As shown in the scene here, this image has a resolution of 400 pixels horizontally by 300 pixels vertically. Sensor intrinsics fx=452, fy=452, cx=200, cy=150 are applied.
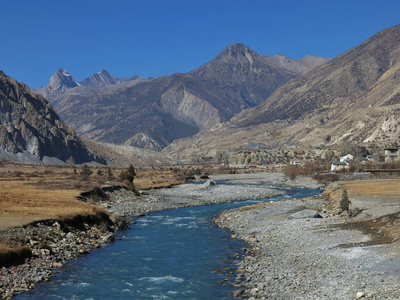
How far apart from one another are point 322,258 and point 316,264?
5.21 feet

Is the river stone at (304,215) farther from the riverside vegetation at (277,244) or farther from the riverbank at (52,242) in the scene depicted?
the riverbank at (52,242)

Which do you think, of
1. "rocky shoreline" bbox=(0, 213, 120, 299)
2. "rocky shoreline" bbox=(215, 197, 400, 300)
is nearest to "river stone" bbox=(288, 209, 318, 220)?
"rocky shoreline" bbox=(215, 197, 400, 300)

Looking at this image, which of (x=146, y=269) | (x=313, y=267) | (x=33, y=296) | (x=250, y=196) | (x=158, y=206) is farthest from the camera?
(x=250, y=196)

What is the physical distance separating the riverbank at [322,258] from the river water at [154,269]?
189 cm

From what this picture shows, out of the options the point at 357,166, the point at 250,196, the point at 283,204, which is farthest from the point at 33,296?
the point at 357,166

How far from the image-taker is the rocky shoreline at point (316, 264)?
25.1 metres

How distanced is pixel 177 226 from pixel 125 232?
7599mm

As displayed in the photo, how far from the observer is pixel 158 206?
8150 centimetres

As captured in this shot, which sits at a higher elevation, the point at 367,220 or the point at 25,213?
the point at 25,213

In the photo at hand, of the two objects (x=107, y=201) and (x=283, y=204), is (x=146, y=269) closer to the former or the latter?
(x=283, y=204)

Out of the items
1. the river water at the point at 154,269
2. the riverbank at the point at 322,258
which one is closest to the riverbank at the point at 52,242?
the river water at the point at 154,269

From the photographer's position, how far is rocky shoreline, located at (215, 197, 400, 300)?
82.3 feet

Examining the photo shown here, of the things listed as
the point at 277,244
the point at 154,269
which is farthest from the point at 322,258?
the point at 154,269

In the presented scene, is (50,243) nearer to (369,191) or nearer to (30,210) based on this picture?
(30,210)
